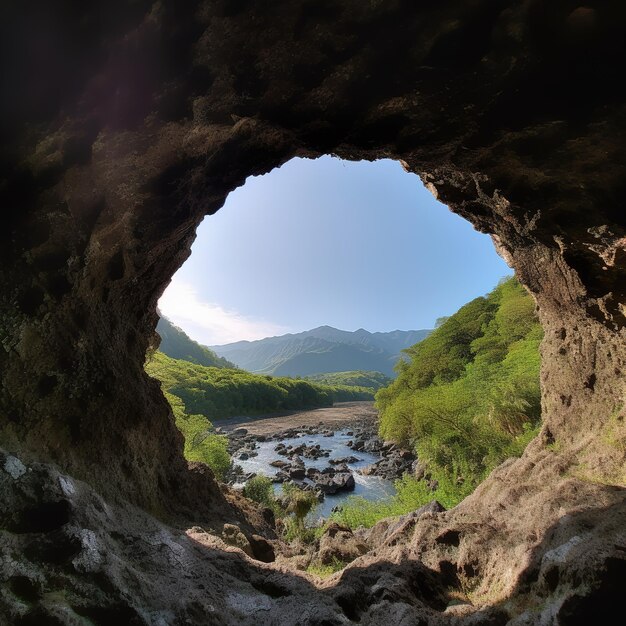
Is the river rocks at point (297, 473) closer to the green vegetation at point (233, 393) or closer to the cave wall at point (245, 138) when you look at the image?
the cave wall at point (245, 138)

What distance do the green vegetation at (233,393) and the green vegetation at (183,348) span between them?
68017 millimetres

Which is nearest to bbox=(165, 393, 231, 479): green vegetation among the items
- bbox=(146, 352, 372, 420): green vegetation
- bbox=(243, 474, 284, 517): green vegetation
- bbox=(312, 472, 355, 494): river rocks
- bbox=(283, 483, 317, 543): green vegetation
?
bbox=(243, 474, 284, 517): green vegetation

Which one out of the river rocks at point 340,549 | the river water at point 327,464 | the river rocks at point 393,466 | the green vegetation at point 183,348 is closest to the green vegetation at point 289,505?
the river water at point 327,464

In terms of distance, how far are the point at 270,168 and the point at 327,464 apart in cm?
4523

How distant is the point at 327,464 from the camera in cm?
4784

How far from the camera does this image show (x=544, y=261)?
873cm

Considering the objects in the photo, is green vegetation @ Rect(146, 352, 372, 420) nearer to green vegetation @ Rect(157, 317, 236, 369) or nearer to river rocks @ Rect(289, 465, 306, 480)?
river rocks @ Rect(289, 465, 306, 480)

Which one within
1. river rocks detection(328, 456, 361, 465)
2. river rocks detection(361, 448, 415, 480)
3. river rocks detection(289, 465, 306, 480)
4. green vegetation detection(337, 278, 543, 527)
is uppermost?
green vegetation detection(337, 278, 543, 527)

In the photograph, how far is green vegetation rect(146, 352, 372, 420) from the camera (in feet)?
275

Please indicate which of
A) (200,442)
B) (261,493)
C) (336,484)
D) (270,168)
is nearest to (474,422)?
(261,493)

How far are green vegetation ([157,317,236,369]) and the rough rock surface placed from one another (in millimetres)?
172336

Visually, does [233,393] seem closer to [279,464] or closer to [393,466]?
[279,464]

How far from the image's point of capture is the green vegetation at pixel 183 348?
177125 mm

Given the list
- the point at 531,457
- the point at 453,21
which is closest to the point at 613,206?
the point at 453,21
